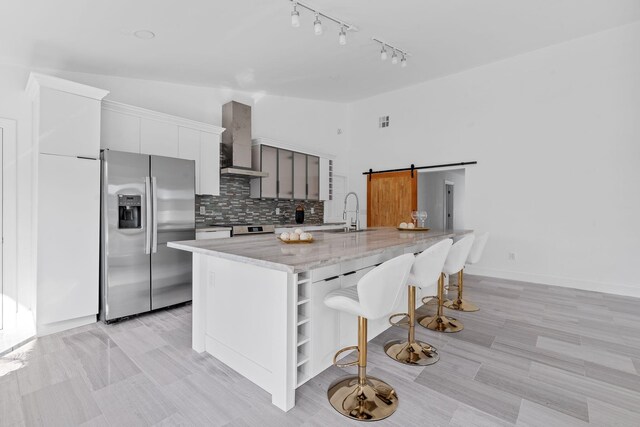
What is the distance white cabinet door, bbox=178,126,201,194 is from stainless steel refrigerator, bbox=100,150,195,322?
55 cm

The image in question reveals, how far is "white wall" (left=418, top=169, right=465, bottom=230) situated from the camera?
7.23 metres

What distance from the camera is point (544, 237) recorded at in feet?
15.6

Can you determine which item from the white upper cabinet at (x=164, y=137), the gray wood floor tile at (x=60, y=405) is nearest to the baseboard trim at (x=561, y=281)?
the white upper cabinet at (x=164, y=137)

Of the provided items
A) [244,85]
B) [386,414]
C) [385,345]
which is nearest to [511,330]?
[385,345]

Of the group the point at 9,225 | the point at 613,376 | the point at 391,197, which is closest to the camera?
the point at 613,376

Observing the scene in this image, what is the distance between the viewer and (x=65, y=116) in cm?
301

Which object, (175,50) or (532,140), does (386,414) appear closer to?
(175,50)

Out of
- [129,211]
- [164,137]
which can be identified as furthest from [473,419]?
[164,137]

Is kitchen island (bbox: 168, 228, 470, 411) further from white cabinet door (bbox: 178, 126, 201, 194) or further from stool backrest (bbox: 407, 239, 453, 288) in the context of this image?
white cabinet door (bbox: 178, 126, 201, 194)

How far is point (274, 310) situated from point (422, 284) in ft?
3.80

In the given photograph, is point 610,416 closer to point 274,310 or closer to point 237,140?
point 274,310

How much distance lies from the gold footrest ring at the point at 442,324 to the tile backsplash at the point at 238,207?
11.0 ft

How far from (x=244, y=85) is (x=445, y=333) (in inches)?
177

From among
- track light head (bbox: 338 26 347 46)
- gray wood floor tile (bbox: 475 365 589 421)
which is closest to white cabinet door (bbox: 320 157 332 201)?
track light head (bbox: 338 26 347 46)
